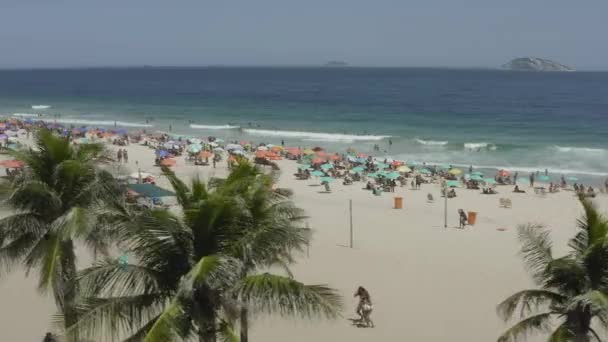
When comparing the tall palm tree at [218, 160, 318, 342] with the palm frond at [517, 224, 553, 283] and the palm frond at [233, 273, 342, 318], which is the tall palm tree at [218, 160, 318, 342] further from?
the palm frond at [517, 224, 553, 283]

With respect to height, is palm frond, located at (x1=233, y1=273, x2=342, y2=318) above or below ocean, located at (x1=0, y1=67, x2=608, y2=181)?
below

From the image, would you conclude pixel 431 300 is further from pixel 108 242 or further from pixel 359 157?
pixel 359 157

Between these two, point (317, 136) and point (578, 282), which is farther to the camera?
point (317, 136)

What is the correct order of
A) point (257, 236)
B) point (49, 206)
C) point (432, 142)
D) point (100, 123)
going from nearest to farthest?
1. point (257, 236)
2. point (49, 206)
3. point (432, 142)
4. point (100, 123)

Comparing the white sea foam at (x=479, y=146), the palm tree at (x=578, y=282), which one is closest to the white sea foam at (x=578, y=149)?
the white sea foam at (x=479, y=146)

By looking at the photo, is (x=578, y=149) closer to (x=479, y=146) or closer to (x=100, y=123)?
(x=479, y=146)

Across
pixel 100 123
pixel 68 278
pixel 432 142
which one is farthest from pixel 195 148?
pixel 68 278

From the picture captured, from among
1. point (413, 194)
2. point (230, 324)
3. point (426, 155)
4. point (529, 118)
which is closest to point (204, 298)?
point (230, 324)

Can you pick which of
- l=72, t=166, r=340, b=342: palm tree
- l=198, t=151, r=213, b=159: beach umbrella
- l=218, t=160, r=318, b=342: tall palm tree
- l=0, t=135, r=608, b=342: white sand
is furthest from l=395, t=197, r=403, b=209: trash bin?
l=72, t=166, r=340, b=342: palm tree
